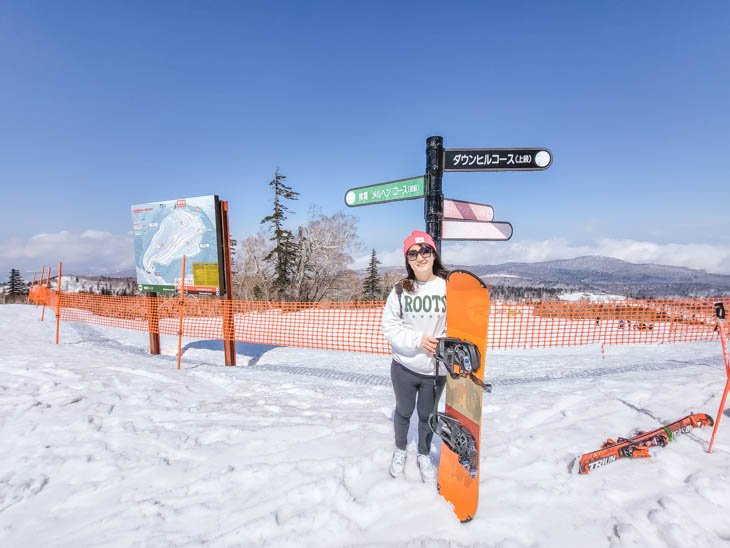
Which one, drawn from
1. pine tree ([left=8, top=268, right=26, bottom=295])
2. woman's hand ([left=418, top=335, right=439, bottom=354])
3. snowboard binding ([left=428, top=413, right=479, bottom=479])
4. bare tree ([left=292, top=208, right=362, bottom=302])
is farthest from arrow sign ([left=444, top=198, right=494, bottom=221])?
pine tree ([left=8, top=268, right=26, bottom=295])

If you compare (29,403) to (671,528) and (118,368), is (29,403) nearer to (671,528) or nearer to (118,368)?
(118,368)

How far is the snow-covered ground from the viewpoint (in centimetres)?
210

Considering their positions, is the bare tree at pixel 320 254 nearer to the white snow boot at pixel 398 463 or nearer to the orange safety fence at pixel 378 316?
the orange safety fence at pixel 378 316

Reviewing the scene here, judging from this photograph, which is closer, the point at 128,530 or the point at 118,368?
the point at 128,530

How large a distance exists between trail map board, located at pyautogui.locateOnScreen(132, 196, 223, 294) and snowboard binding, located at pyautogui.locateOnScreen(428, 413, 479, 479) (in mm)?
5862

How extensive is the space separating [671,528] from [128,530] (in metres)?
3.39

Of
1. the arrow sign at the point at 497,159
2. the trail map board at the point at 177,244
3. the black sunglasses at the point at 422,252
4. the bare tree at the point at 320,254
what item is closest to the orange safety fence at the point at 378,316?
the trail map board at the point at 177,244

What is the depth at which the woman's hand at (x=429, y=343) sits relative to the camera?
7.91 feet

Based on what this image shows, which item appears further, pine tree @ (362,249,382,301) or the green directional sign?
pine tree @ (362,249,382,301)

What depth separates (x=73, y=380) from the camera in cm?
494

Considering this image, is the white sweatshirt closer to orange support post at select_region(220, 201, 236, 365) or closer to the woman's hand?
the woman's hand

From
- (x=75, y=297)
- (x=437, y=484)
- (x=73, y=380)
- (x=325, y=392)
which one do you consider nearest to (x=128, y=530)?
(x=437, y=484)

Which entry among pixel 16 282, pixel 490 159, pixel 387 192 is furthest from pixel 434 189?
pixel 16 282

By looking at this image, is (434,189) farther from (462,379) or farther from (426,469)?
(426,469)
